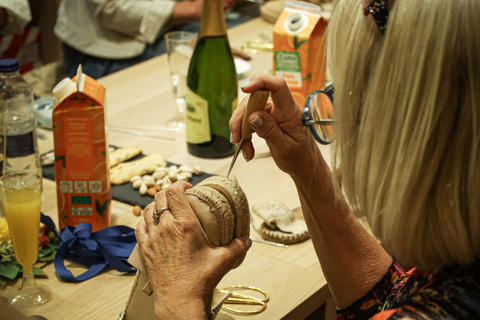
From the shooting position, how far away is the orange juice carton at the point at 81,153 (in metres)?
1.10

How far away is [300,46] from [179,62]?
16.1 inches

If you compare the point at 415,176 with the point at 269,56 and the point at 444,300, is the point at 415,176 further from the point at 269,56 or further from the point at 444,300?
the point at 269,56

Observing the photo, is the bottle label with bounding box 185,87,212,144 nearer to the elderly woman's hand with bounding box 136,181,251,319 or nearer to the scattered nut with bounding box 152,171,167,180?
the scattered nut with bounding box 152,171,167,180

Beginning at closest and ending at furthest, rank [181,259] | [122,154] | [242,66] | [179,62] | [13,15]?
1. [181,259]
2. [122,154]
3. [179,62]
4. [242,66]
5. [13,15]

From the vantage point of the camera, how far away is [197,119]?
1545mm

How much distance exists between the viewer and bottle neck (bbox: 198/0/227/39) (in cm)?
150

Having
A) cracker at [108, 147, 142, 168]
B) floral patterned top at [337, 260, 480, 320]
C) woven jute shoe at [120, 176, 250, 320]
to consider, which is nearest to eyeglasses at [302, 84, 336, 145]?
woven jute shoe at [120, 176, 250, 320]

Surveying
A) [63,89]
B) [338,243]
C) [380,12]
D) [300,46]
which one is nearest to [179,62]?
[300,46]

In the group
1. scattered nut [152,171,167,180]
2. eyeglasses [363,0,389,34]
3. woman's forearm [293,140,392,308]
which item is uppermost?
eyeglasses [363,0,389,34]

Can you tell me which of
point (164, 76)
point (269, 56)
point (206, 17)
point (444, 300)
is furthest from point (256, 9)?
point (444, 300)

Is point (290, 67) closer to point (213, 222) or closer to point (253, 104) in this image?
point (253, 104)

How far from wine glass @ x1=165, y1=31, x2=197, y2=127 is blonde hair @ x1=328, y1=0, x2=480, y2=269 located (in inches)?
42.1

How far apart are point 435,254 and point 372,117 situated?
197 mm

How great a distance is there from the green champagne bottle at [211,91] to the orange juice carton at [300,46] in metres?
0.18
